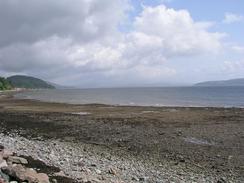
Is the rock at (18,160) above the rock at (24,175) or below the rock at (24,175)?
below

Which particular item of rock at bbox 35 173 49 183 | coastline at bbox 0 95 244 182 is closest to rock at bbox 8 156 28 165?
coastline at bbox 0 95 244 182

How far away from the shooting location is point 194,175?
16203 millimetres

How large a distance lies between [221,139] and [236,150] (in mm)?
4038

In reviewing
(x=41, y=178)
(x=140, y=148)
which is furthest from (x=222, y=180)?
(x=140, y=148)

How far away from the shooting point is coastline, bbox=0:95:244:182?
636 inches

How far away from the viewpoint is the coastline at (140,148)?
1616 centimetres

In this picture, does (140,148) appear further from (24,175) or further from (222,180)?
(24,175)

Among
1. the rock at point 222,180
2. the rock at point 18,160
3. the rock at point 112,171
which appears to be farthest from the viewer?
the rock at point 18,160

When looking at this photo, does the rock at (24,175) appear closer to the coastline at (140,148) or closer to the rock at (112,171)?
the coastline at (140,148)

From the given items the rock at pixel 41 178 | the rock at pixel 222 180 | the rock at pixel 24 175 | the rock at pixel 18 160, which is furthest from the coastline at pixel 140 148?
the rock at pixel 24 175

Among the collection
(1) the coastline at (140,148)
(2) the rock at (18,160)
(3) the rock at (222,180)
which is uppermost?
(2) the rock at (18,160)

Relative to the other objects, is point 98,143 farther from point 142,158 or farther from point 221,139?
point 221,139

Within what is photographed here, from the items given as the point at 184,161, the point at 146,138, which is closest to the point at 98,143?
the point at 146,138

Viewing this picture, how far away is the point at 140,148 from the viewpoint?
75.2ft
